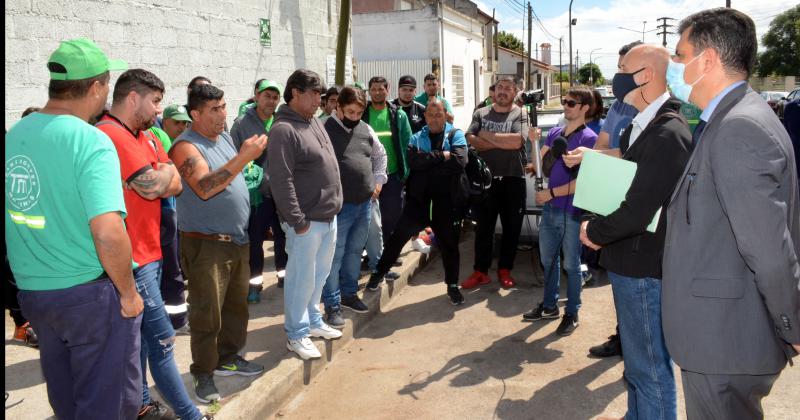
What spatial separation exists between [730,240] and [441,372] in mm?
2728

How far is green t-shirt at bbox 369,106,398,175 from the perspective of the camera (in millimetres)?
6207

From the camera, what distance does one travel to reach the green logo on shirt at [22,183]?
2240 mm

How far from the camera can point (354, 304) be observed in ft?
17.6

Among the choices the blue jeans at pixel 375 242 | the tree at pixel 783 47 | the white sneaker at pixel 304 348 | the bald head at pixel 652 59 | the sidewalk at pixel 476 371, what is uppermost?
the tree at pixel 783 47

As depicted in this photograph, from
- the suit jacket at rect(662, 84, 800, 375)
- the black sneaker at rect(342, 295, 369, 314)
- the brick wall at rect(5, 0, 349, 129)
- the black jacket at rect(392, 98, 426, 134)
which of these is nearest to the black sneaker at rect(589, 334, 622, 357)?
the black sneaker at rect(342, 295, 369, 314)

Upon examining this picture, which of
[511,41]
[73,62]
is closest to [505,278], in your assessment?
[73,62]

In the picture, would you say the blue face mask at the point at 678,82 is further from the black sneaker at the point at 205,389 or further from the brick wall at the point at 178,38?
the brick wall at the point at 178,38

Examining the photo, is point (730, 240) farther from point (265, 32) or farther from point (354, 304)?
point (265, 32)

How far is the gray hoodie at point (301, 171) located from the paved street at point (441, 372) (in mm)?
1099

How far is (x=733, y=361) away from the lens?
2.08 m

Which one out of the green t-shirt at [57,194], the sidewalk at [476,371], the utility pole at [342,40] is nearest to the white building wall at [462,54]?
the utility pole at [342,40]

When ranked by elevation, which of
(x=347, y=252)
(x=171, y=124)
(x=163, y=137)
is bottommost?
(x=347, y=252)

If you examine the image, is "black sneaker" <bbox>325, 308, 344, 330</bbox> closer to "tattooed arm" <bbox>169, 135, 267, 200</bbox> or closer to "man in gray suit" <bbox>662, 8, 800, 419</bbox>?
"tattooed arm" <bbox>169, 135, 267, 200</bbox>

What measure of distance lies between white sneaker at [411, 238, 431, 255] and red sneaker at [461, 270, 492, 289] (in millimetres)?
896
